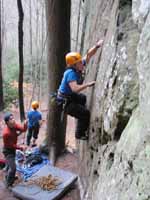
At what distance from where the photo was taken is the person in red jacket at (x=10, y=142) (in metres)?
8.62

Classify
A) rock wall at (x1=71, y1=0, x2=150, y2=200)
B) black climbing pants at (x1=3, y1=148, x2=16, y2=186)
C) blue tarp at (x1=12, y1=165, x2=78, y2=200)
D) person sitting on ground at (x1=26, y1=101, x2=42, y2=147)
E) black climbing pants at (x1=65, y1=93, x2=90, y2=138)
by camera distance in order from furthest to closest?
person sitting on ground at (x1=26, y1=101, x2=42, y2=147) < black climbing pants at (x1=3, y1=148, x2=16, y2=186) < blue tarp at (x1=12, y1=165, x2=78, y2=200) < black climbing pants at (x1=65, y1=93, x2=90, y2=138) < rock wall at (x1=71, y1=0, x2=150, y2=200)

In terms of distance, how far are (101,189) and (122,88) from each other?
146 cm

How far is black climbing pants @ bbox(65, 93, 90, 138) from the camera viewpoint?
276 inches

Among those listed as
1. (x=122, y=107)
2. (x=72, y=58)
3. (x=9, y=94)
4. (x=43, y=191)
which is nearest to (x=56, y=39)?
(x=72, y=58)

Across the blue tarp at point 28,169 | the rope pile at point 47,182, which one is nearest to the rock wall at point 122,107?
the rope pile at point 47,182

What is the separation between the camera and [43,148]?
1126cm

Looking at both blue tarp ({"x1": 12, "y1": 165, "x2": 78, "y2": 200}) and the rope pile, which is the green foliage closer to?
blue tarp ({"x1": 12, "y1": 165, "x2": 78, "y2": 200})

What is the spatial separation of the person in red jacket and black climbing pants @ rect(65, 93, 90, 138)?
73.6 inches

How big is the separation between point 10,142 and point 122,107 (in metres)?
4.71

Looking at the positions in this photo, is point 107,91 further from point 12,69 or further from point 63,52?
point 12,69

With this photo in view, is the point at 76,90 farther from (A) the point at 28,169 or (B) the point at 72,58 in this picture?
(A) the point at 28,169

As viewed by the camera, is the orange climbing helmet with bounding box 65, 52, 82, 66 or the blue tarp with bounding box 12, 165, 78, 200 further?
the blue tarp with bounding box 12, 165, 78, 200

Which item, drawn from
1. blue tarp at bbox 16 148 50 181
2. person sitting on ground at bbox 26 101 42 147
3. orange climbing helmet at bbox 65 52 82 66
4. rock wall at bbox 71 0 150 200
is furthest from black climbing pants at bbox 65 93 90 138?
person sitting on ground at bbox 26 101 42 147

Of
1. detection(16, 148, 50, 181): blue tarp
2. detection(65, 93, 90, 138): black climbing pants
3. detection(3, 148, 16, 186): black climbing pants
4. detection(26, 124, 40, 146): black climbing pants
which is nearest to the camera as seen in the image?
detection(65, 93, 90, 138): black climbing pants
